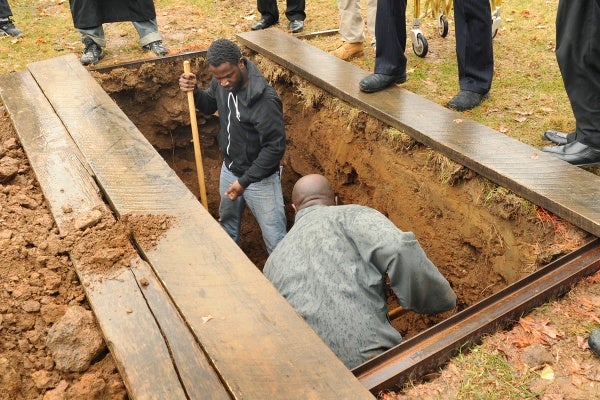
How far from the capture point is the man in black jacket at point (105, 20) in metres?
6.27

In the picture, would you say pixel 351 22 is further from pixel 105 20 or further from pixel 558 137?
pixel 105 20

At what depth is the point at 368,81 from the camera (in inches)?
191

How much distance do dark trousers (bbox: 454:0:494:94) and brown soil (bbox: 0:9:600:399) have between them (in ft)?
3.22

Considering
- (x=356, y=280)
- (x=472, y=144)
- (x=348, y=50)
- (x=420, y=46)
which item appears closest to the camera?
(x=356, y=280)

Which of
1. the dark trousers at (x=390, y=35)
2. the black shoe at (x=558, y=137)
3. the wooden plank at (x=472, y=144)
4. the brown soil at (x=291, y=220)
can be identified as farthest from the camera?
the dark trousers at (x=390, y=35)

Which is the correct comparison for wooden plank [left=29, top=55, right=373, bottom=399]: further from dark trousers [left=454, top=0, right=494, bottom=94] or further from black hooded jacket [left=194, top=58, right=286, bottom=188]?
dark trousers [left=454, top=0, right=494, bottom=94]

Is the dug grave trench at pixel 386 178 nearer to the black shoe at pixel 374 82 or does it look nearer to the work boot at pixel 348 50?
the black shoe at pixel 374 82

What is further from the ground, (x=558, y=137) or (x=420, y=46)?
(x=420, y=46)

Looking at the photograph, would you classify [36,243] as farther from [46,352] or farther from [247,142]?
[247,142]

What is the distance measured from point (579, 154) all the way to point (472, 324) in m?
1.84

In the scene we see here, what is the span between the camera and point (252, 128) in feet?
15.4

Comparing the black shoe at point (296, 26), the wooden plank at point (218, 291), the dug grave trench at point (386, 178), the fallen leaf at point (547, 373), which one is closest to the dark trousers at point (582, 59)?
the dug grave trench at point (386, 178)

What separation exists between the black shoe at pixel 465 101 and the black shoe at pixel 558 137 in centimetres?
71

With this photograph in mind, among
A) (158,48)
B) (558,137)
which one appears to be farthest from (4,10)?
(558,137)
